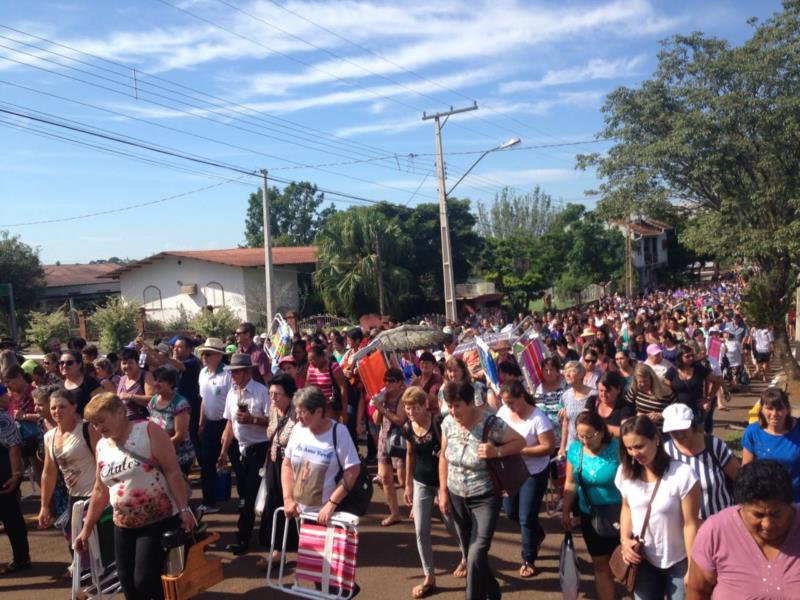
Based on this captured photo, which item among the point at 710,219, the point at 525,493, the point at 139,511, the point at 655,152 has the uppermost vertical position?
the point at 655,152

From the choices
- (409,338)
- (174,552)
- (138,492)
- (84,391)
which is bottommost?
(174,552)

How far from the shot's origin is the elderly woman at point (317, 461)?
15.0ft

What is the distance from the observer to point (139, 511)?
163 inches

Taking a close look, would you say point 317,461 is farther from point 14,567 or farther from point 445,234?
point 445,234

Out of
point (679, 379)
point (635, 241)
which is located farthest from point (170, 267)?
point (635, 241)

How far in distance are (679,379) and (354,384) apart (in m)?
3.74

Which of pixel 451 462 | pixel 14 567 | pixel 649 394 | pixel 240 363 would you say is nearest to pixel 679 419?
pixel 451 462

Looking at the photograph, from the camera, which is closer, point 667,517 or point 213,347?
point 667,517

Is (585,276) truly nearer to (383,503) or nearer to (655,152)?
(655,152)

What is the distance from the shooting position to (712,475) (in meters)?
3.81

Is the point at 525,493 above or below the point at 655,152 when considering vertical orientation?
below

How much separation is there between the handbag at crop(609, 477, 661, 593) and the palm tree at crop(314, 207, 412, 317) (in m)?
26.5

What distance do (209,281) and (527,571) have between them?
1213 inches

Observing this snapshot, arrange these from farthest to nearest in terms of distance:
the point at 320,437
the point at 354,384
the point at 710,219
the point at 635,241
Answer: the point at 635,241
the point at 710,219
the point at 354,384
the point at 320,437
